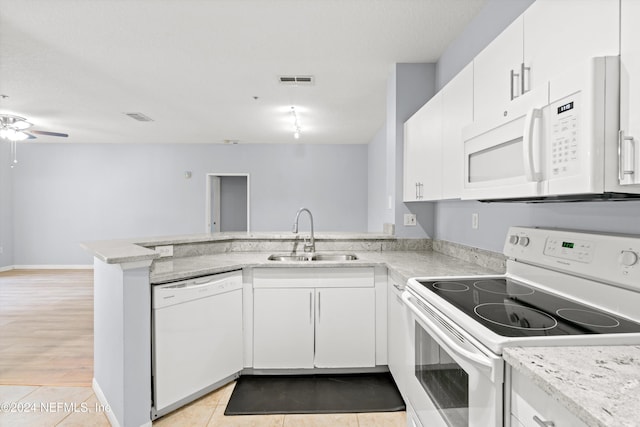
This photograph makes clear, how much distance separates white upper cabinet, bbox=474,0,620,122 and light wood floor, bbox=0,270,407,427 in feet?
6.04

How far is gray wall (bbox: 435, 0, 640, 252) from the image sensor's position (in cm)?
116

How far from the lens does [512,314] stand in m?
1.07

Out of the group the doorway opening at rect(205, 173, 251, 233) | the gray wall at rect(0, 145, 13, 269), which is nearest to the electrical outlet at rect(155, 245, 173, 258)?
the doorway opening at rect(205, 173, 251, 233)

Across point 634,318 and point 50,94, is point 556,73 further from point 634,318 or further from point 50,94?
point 50,94

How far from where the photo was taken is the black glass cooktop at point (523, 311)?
918 millimetres

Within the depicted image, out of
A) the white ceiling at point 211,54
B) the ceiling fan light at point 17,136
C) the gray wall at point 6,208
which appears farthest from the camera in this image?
the gray wall at point 6,208

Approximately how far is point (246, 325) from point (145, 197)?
17.5ft

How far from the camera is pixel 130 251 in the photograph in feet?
5.74

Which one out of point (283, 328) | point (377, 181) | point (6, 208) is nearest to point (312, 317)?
point (283, 328)

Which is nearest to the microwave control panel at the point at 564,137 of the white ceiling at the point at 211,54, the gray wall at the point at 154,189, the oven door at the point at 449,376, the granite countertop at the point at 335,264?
the oven door at the point at 449,376

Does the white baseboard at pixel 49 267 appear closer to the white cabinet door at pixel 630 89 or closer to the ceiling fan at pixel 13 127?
the ceiling fan at pixel 13 127

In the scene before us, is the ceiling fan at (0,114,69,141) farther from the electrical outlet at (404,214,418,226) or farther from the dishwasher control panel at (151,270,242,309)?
the electrical outlet at (404,214,418,226)

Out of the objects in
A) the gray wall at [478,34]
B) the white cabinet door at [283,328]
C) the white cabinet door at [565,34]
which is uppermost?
the gray wall at [478,34]

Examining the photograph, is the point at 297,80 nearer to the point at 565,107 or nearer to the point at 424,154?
the point at 424,154
